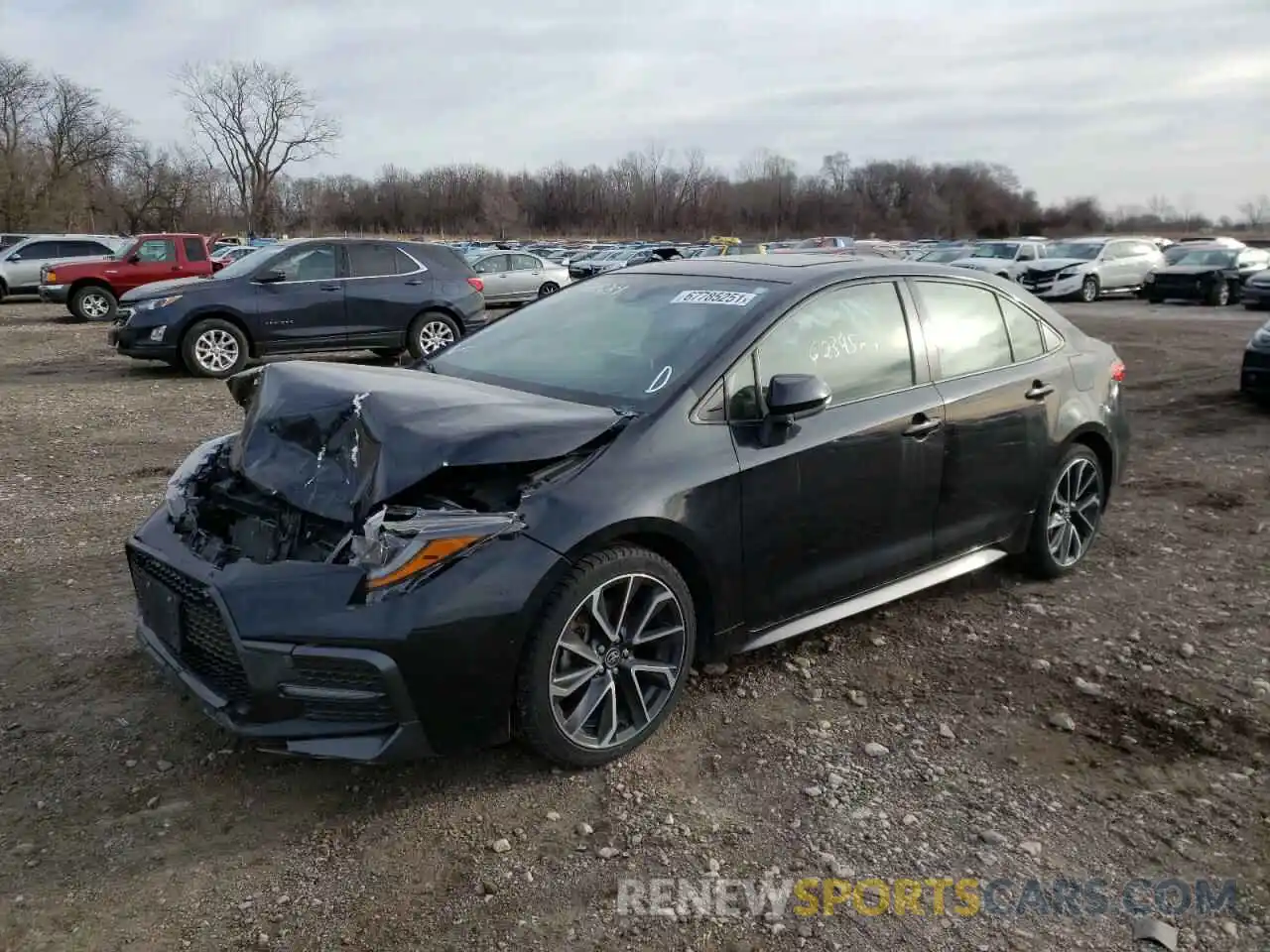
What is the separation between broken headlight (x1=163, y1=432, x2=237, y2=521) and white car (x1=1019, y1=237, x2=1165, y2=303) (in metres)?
25.2

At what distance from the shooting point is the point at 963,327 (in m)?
4.45

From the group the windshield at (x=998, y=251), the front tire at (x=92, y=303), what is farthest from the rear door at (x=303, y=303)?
the windshield at (x=998, y=251)

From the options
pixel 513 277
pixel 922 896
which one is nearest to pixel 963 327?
pixel 922 896

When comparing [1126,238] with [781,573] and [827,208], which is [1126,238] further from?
[827,208]

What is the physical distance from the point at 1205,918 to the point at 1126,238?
29015 millimetres

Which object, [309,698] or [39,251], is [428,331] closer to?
[309,698]

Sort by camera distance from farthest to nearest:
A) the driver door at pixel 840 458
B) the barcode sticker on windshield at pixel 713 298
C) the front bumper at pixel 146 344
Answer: the front bumper at pixel 146 344 < the barcode sticker on windshield at pixel 713 298 < the driver door at pixel 840 458

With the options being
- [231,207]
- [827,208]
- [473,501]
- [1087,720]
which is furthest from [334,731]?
[827,208]

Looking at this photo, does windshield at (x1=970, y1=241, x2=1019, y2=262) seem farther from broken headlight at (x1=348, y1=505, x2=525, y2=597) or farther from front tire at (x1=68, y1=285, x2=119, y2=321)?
broken headlight at (x1=348, y1=505, x2=525, y2=597)

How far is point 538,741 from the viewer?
3.09 m

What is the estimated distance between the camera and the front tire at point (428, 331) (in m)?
12.5

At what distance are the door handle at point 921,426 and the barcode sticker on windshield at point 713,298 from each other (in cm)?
84

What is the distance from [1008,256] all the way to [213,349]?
23.0 metres

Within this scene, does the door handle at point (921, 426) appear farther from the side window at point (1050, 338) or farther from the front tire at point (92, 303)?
the front tire at point (92, 303)
